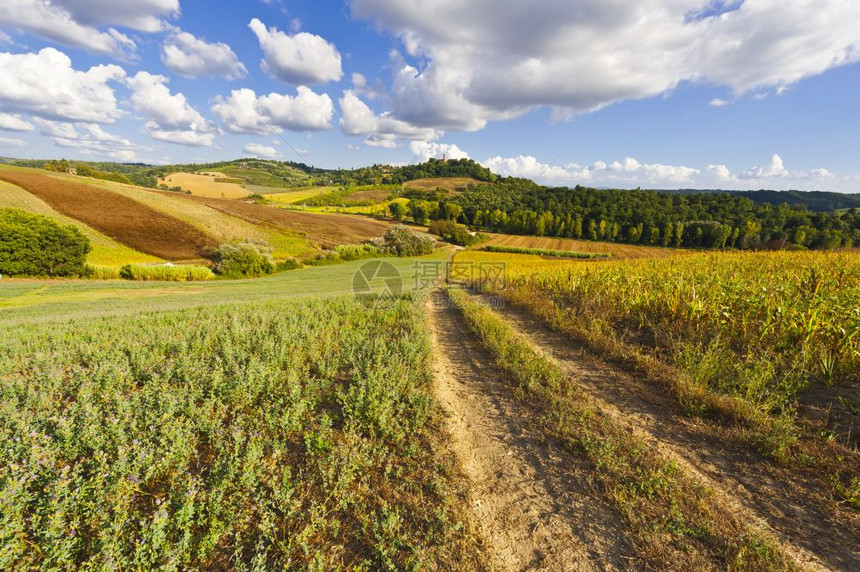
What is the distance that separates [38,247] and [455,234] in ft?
196

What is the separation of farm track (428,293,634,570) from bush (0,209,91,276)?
38803 millimetres

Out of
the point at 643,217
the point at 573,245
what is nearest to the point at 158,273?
the point at 573,245

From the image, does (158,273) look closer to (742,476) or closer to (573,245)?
(742,476)

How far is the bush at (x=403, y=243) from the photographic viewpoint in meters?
55.0

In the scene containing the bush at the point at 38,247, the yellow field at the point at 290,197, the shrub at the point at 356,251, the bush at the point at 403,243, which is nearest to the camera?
the bush at the point at 38,247

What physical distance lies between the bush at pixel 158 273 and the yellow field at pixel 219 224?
12.4 meters

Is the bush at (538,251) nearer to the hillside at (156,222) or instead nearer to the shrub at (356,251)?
the shrub at (356,251)

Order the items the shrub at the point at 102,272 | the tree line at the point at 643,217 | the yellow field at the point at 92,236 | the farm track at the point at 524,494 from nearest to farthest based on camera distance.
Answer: the farm track at the point at 524,494, the shrub at the point at 102,272, the yellow field at the point at 92,236, the tree line at the point at 643,217

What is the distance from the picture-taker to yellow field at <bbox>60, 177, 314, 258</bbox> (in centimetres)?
4494

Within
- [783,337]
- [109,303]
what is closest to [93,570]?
[783,337]

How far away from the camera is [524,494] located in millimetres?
4047

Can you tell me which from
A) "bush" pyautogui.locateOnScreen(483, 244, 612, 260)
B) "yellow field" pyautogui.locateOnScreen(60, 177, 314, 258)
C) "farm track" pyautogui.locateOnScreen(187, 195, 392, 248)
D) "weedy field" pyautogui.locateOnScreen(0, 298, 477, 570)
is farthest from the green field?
"bush" pyautogui.locateOnScreen(483, 244, 612, 260)

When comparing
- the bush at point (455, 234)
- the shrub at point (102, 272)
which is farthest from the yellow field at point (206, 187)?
the shrub at point (102, 272)

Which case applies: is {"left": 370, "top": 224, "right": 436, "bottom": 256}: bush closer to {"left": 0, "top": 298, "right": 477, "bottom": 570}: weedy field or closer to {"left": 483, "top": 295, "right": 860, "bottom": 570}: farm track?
{"left": 0, "top": 298, "right": 477, "bottom": 570}: weedy field
